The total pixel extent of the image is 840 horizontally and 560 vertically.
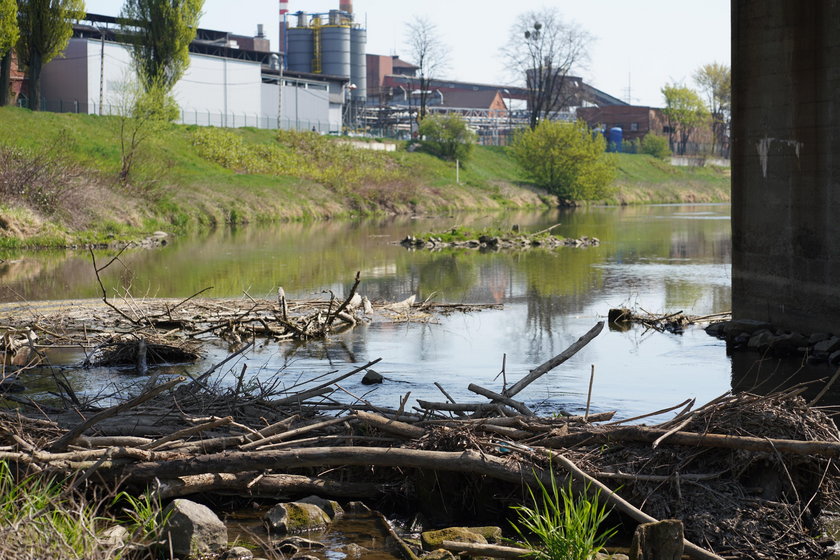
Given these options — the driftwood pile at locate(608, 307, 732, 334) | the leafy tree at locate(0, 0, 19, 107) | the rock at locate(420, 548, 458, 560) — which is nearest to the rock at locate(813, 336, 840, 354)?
the driftwood pile at locate(608, 307, 732, 334)

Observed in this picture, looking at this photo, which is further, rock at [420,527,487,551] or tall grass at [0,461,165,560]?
rock at [420,527,487,551]

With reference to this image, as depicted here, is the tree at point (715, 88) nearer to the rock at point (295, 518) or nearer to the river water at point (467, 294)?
the river water at point (467, 294)

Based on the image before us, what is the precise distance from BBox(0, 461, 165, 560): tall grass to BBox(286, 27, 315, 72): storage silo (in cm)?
11340

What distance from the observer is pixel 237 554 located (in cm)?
686

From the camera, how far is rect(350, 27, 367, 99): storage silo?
118844 millimetres

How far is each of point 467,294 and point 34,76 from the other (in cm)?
4757

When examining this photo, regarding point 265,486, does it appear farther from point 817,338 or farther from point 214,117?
point 214,117

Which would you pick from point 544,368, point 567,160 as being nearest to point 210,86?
point 567,160

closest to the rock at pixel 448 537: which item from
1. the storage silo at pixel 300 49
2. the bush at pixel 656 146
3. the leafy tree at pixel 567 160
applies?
the leafy tree at pixel 567 160

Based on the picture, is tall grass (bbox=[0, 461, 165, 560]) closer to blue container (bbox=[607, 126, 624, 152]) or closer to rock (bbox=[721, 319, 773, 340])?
rock (bbox=[721, 319, 773, 340])

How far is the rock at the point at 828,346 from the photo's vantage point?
47.4ft

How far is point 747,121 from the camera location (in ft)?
53.8

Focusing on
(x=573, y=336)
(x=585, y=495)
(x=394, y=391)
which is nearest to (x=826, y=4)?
(x=573, y=336)

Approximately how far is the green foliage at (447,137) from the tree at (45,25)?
112 feet
